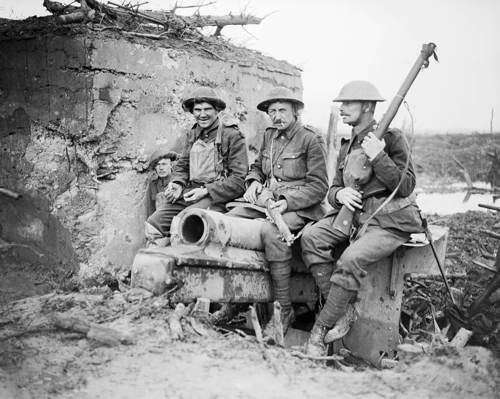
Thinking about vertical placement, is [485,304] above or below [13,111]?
below

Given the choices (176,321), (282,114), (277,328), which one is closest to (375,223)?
(277,328)

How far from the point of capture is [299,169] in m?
4.84

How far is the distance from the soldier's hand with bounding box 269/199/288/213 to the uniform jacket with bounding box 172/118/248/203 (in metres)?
0.64

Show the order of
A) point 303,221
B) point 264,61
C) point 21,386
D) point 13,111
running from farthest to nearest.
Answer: point 264,61
point 13,111
point 303,221
point 21,386

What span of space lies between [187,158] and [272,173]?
3.23ft

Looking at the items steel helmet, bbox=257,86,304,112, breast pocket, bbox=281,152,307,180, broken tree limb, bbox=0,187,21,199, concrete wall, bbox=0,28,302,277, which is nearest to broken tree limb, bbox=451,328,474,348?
breast pocket, bbox=281,152,307,180

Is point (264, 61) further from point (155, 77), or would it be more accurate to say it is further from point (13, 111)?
point (13, 111)

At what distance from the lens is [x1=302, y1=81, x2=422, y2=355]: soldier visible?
13.6 ft

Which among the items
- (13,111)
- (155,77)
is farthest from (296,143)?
(13,111)

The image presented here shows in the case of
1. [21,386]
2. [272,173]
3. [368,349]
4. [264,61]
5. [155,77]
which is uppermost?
[264,61]

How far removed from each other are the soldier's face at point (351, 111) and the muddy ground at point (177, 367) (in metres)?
1.98

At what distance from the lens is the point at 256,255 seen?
440 cm

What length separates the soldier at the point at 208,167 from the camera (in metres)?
5.11

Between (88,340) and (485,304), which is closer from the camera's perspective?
(88,340)
